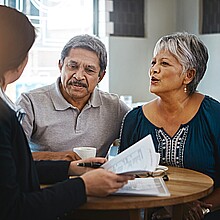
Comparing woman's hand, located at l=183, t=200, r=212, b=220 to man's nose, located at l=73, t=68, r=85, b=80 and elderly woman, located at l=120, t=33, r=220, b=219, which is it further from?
man's nose, located at l=73, t=68, r=85, b=80

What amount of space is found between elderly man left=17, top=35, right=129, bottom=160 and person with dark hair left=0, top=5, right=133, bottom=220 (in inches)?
31.5

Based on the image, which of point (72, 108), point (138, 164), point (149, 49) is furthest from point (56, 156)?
point (149, 49)

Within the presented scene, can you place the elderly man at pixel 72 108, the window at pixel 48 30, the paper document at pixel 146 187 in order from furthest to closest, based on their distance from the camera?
the window at pixel 48 30 < the elderly man at pixel 72 108 < the paper document at pixel 146 187

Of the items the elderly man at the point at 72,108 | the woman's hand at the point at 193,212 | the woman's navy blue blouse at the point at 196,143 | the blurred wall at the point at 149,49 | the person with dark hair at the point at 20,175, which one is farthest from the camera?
the blurred wall at the point at 149,49

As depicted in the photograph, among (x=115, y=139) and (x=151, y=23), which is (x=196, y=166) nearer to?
(x=115, y=139)

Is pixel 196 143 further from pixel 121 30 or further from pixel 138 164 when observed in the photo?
pixel 121 30

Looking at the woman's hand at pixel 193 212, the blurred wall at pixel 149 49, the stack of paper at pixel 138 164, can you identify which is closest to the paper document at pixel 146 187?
the stack of paper at pixel 138 164

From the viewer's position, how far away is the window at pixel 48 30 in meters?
3.34

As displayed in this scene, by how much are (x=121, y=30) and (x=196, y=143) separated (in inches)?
70.7

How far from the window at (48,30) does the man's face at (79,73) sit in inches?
45.5

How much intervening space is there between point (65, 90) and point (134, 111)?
347mm

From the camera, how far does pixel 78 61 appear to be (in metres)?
2.21

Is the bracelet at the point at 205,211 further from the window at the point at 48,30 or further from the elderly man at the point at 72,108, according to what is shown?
the window at the point at 48,30

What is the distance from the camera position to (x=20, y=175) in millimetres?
1298
